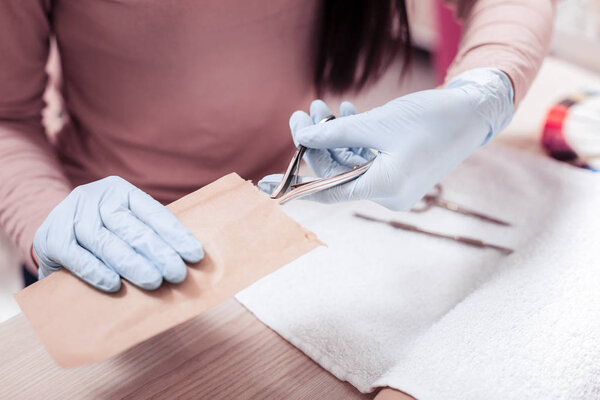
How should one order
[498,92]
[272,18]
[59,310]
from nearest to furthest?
[59,310] < [498,92] < [272,18]

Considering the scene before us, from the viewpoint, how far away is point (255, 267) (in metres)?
0.38

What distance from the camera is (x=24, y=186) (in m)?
0.58

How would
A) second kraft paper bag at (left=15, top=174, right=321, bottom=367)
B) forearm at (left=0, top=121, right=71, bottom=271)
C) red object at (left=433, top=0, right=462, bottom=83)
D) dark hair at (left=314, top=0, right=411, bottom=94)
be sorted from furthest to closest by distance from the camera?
red object at (left=433, top=0, right=462, bottom=83)
dark hair at (left=314, top=0, right=411, bottom=94)
forearm at (left=0, top=121, right=71, bottom=271)
second kraft paper bag at (left=15, top=174, right=321, bottom=367)

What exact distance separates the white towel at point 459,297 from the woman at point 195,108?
0.29 feet

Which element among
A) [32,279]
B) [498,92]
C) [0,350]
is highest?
[498,92]

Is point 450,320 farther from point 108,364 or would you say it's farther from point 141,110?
point 141,110

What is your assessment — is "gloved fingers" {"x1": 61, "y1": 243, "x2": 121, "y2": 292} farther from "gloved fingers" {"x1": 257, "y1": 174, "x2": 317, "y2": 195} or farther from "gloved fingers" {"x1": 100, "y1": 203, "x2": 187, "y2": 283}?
"gloved fingers" {"x1": 257, "y1": 174, "x2": 317, "y2": 195}

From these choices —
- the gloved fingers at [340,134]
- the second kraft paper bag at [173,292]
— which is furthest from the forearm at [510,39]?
the second kraft paper bag at [173,292]

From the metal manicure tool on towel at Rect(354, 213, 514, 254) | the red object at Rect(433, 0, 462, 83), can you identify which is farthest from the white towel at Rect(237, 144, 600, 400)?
the red object at Rect(433, 0, 462, 83)

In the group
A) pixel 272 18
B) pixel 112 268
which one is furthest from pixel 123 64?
pixel 112 268

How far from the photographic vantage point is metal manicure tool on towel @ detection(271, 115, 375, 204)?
46 centimetres

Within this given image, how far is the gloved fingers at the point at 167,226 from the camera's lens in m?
0.40

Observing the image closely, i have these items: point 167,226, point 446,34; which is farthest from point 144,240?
point 446,34

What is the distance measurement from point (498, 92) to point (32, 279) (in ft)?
2.33
